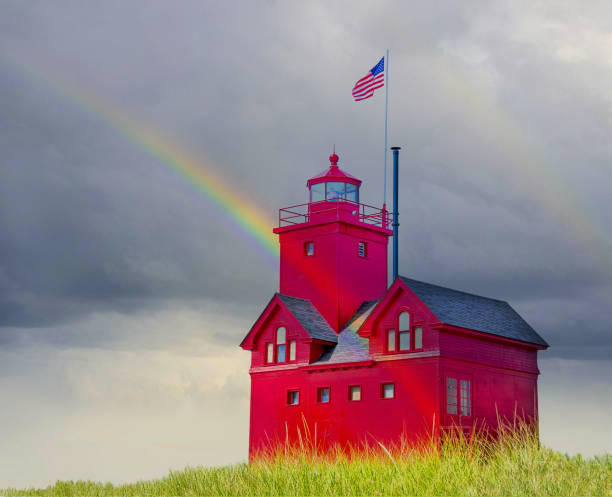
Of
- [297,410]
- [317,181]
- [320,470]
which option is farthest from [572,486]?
[317,181]

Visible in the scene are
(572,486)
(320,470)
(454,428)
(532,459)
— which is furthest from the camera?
(454,428)

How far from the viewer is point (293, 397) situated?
140 feet

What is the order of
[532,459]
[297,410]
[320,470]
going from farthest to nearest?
[297,410] → [320,470] → [532,459]

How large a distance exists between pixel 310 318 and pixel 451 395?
Answer: 9.14 metres

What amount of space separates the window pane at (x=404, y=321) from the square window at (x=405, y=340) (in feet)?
0.59

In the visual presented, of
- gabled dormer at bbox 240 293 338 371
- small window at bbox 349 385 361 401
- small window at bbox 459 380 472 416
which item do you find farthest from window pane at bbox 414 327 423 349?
gabled dormer at bbox 240 293 338 371

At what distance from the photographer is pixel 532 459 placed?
22953 millimetres

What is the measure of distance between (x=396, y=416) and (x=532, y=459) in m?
15.3

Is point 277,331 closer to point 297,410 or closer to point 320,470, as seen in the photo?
point 297,410

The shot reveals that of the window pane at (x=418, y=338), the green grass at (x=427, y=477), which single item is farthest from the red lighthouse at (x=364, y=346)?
the green grass at (x=427, y=477)

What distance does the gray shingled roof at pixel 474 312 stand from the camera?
126 ft

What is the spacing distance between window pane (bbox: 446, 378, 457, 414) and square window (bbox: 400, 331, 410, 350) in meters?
2.32

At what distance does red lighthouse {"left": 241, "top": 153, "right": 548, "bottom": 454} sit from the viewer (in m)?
37.7

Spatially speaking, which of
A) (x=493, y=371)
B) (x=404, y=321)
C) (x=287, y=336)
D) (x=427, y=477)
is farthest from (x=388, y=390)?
(x=427, y=477)
